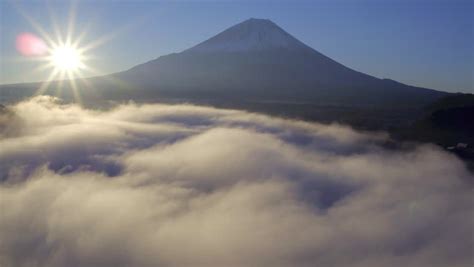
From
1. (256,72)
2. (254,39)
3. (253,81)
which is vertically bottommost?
(253,81)

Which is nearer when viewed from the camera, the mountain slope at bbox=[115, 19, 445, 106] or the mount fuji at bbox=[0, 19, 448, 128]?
the mount fuji at bbox=[0, 19, 448, 128]

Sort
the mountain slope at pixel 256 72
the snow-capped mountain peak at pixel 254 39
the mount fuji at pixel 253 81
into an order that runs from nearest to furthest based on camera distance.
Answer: the mount fuji at pixel 253 81 → the mountain slope at pixel 256 72 → the snow-capped mountain peak at pixel 254 39

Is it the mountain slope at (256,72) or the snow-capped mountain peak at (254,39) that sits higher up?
the snow-capped mountain peak at (254,39)

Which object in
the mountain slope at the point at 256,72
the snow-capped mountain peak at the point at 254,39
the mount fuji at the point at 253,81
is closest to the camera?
the mount fuji at the point at 253,81

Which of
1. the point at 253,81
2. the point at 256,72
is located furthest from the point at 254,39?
the point at 253,81

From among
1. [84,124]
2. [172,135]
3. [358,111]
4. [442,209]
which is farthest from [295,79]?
[442,209]

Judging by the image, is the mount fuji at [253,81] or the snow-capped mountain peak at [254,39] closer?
the mount fuji at [253,81]

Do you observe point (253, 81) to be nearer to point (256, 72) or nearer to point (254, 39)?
point (256, 72)

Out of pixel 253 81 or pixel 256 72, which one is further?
pixel 256 72
